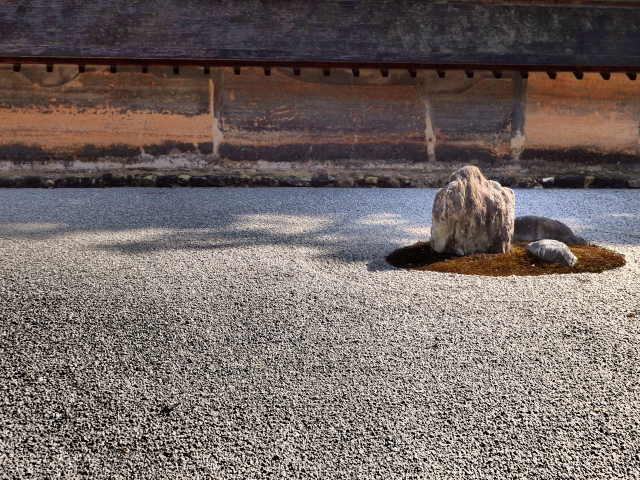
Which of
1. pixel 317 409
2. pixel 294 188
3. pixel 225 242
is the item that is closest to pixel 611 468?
pixel 317 409

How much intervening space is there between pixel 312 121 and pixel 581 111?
4.48 m

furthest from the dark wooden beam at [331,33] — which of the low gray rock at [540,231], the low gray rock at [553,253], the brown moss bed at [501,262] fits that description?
the low gray rock at [553,253]

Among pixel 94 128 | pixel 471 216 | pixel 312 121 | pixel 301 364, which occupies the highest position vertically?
pixel 312 121

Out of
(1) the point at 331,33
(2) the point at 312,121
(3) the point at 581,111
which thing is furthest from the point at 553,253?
(1) the point at 331,33

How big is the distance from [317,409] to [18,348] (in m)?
1.75

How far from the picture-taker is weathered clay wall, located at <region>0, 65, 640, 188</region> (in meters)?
9.68

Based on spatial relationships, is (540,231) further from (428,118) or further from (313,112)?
(313,112)

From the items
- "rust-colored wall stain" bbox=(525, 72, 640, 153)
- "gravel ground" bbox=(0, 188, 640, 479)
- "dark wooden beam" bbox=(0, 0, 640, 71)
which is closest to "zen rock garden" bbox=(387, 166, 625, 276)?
"gravel ground" bbox=(0, 188, 640, 479)

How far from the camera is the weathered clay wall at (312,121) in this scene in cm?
968

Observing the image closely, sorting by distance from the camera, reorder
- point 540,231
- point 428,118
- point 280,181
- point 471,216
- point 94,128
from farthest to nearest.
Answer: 1. point 428,118
2. point 94,128
3. point 280,181
4. point 540,231
5. point 471,216

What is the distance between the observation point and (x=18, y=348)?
331cm

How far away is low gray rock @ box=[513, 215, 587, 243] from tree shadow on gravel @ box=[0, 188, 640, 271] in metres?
0.43

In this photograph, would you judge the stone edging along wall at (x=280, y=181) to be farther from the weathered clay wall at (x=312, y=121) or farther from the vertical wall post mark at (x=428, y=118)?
the vertical wall post mark at (x=428, y=118)

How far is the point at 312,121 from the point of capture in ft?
32.6
